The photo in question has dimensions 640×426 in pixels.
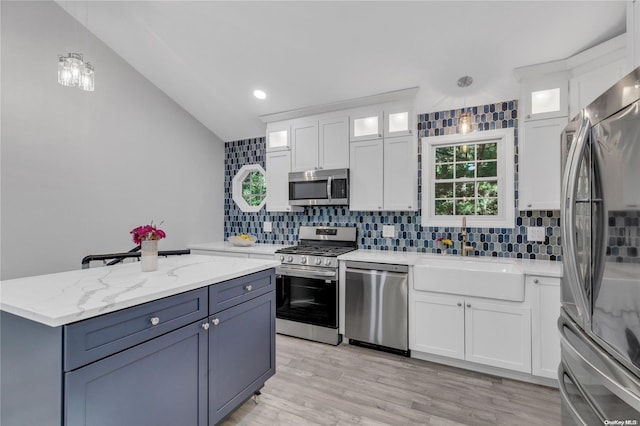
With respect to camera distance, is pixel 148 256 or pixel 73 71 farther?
pixel 73 71

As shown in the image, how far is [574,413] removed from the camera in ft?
3.84

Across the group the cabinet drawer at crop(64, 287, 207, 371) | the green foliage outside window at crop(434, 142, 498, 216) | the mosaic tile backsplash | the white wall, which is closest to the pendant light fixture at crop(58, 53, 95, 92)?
the white wall

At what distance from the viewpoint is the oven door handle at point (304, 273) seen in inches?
120

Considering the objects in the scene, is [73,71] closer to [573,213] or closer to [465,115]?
[573,213]

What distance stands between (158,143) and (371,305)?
3274 mm

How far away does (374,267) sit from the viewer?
9.46ft

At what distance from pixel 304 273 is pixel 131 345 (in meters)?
2.00

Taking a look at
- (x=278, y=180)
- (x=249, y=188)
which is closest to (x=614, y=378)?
(x=278, y=180)

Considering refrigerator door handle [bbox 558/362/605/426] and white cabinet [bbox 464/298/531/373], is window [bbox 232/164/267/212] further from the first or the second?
refrigerator door handle [bbox 558/362/605/426]

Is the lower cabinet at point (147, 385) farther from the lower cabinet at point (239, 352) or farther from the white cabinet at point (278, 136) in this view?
the white cabinet at point (278, 136)

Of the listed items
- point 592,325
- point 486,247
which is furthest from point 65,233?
point 486,247

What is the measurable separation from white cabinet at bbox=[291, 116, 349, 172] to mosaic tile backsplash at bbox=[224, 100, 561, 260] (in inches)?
24.5

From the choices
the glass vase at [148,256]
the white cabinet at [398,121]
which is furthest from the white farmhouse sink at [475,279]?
the glass vase at [148,256]

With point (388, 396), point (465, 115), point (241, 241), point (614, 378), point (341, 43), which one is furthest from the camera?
point (241, 241)
